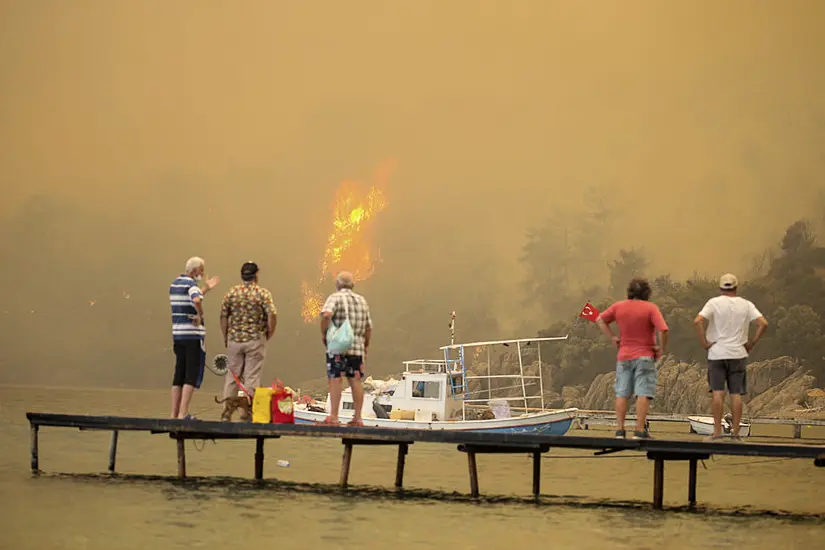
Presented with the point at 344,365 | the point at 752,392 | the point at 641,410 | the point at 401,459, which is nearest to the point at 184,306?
the point at 344,365

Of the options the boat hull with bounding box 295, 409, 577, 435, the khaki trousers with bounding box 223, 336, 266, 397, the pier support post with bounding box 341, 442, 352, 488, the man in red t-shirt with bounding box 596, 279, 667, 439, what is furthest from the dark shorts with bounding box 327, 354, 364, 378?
the boat hull with bounding box 295, 409, 577, 435

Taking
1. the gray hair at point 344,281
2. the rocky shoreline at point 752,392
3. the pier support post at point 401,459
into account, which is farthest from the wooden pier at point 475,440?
the rocky shoreline at point 752,392

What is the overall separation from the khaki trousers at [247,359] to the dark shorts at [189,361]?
0.46m

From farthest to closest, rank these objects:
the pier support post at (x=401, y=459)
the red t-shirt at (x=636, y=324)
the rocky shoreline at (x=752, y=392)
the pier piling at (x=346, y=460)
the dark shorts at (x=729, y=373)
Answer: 1. the rocky shoreline at (x=752, y=392)
2. the pier support post at (x=401, y=459)
3. the pier piling at (x=346, y=460)
4. the dark shorts at (x=729, y=373)
5. the red t-shirt at (x=636, y=324)

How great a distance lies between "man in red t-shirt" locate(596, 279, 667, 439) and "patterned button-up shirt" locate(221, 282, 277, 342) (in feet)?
17.9

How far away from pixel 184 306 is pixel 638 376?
723 cm

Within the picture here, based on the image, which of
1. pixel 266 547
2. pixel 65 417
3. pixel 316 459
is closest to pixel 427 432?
pixel 266 547

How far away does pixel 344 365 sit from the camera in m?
20.4

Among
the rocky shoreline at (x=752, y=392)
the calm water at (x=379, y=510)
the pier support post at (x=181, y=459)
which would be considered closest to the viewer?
the calm water at (x=379, y=510)

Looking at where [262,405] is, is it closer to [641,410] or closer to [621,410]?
[621,410]

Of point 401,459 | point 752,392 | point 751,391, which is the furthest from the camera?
point 752,392

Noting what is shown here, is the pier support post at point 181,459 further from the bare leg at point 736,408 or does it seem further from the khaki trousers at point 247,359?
the bare leg at point 736,408

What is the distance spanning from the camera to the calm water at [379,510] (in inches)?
730

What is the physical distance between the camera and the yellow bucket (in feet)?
70.6
